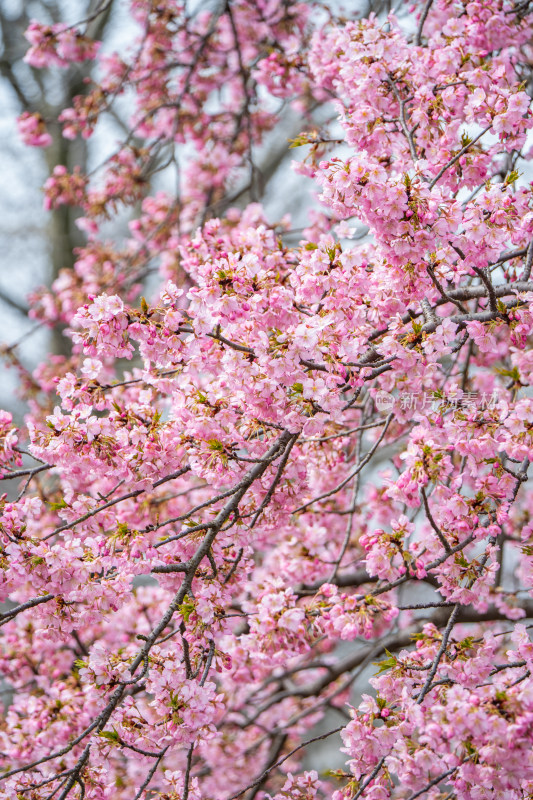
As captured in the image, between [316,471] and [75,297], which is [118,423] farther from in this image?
[75,297]

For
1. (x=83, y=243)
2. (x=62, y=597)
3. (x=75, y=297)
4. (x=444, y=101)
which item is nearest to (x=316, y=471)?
(x=62, y=597)

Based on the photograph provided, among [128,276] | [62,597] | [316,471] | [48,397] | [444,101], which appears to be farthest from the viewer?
[48,397]

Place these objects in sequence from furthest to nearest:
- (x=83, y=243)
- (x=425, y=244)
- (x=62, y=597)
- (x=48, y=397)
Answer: (x=83, y=243) → (x=48, y=397) → (x=62, y=597) → (x=425, y=244)

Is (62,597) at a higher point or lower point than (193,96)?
lower

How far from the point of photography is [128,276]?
5082 mm

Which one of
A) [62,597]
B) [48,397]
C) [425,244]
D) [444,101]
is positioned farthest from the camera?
[48,397]

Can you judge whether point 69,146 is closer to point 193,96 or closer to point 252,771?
point 193,96

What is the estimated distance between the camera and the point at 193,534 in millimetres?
2348

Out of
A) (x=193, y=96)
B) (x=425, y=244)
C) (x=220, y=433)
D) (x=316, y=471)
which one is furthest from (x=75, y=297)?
(x=425, y=244)

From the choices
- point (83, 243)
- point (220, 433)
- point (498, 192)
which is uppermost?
point (83, 243)

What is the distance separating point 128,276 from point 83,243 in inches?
130

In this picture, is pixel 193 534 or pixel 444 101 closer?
pixel 193 534

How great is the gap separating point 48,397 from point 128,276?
129 centimetres

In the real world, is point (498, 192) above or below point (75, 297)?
below
